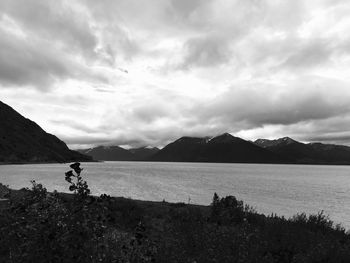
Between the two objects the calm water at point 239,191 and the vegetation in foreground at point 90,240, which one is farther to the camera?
the calm water at point 239,191

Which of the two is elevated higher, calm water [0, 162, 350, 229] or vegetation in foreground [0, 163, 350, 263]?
vegetation in foreground [0, 163, 350, 263]

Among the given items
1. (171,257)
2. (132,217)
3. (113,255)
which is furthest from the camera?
(132,217)

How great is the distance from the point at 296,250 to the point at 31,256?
7.99m

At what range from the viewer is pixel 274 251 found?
10094mm

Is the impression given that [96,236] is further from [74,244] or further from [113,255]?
[113,255]

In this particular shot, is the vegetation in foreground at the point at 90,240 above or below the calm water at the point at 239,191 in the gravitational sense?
above

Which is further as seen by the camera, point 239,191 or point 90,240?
point 239,191

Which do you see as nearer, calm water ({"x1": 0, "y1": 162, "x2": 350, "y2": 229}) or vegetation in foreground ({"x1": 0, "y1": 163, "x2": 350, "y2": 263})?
vegetation in foreground ({"x1": 0, "y1": 163, "x2": 350, "y2": 263})

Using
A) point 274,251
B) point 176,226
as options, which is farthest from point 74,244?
point 274,251

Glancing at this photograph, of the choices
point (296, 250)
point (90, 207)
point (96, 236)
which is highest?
point (90, 207)

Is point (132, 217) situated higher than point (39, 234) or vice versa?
point (39, 234)

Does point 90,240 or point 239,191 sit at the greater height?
point 90,240

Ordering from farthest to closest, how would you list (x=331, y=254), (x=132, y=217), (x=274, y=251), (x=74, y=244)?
(x=132, y=217) → (x=274, y=251) → (x=331, y=254) → (x=74, y=244)

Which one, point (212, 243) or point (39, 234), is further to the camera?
point (212, 243)
